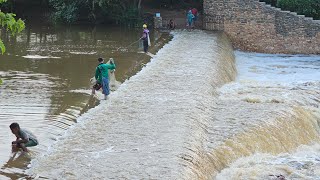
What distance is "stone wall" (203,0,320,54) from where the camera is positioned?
31031mm

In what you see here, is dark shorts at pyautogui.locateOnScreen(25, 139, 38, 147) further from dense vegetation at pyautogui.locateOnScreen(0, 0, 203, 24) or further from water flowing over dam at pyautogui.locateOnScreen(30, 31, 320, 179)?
dense vegetation at pyautogui.locateOnScreen(0, 0, 203, 24)

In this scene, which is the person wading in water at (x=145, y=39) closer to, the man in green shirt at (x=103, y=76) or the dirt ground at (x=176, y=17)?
the man in green shirt at (x=103, y=76)

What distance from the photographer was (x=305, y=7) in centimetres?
3303

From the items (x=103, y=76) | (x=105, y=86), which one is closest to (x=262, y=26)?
(x=105, y=86)

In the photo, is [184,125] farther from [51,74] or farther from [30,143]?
[51,74]

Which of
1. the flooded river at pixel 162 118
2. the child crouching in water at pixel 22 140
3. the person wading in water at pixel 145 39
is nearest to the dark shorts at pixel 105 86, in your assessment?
the flooded river at pixel 162 118

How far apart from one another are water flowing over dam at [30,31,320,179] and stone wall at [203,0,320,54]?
27.7 ft

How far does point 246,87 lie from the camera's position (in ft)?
66.4

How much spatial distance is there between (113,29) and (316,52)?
10801mm

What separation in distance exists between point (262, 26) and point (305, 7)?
309 cm

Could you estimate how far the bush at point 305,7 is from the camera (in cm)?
3294

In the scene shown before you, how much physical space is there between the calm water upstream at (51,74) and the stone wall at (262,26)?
144 inches

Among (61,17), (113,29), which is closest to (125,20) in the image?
(113,29)

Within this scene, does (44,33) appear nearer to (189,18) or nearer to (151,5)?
(189,18)
